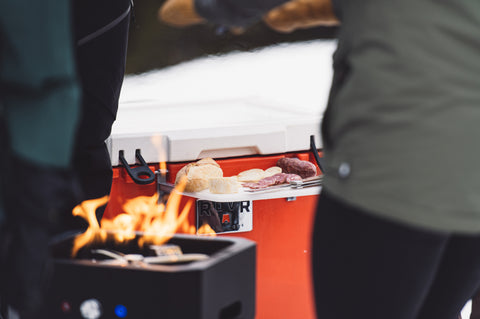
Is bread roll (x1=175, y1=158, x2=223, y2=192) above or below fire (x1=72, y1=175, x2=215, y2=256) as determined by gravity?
above

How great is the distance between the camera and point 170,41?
9.22 feet

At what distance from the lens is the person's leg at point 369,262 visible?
3.01ft

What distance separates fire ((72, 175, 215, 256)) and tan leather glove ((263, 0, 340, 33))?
2.15 ft

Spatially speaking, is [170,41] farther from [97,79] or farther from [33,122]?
[33,122]

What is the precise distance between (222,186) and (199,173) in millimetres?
103

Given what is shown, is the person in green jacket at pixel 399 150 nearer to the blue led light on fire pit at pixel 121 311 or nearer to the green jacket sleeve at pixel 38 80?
the green jacket sleeve at pixel 38 80

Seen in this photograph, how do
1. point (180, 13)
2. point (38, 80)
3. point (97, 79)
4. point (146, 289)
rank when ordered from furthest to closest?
point (97, 79) → point (146, 289) → point (180, 13) → point (38, 80)

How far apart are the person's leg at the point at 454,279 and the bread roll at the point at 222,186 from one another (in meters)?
1.11

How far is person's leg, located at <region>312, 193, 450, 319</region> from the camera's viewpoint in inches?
36.1

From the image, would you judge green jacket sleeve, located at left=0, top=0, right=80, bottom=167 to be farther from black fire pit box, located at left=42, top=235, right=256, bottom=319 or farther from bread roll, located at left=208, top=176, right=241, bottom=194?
bread roll, located at left=208, top=176, right=241, bottom=194

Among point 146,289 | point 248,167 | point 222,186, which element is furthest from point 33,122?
point 248,167

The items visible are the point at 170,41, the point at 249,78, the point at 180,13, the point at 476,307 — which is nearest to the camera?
the point at 180,13

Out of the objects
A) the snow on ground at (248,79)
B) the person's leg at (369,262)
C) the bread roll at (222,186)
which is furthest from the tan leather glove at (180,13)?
the snow on ground at (248,79)

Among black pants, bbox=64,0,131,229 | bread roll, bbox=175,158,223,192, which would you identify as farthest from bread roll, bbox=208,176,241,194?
black pants, bbox=64,0,131,229
